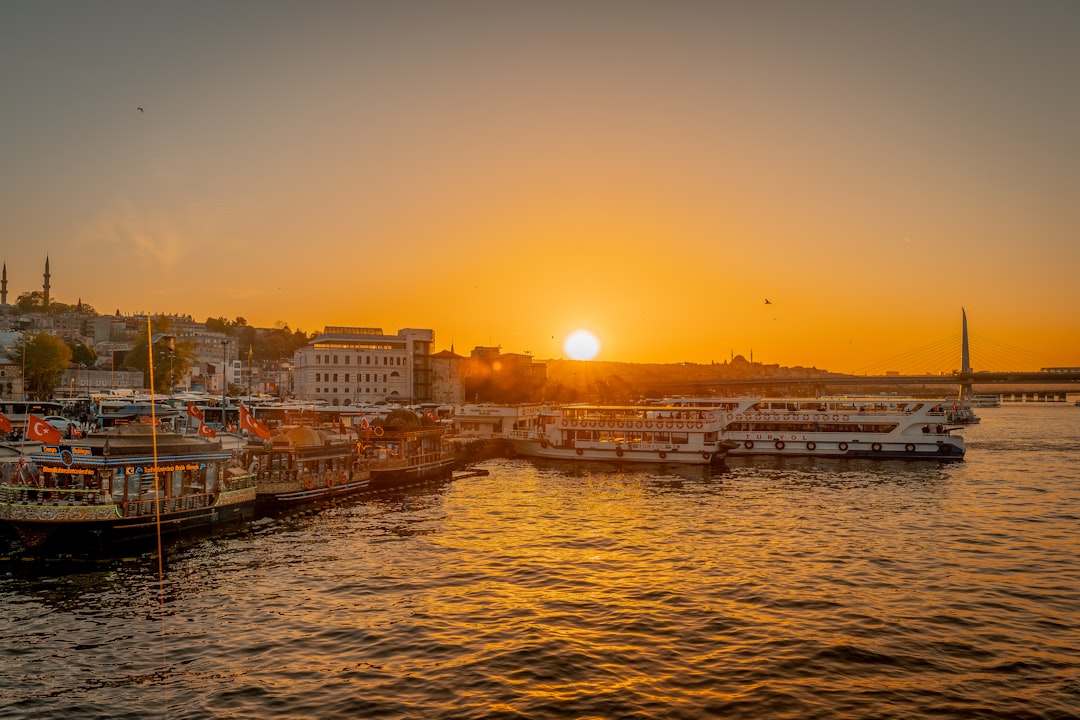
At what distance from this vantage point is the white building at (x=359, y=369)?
115062mm

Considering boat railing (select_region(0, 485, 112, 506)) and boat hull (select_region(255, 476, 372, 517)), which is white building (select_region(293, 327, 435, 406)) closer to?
boat hull (select_region(255, 476, 372, 517))

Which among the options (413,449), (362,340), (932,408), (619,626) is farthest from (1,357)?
(932,408)

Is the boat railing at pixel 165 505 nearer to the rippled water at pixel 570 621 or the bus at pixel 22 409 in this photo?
the rippled water at pixel 570 621

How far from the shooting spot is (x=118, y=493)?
33.3 meters

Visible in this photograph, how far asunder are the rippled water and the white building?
81024mm

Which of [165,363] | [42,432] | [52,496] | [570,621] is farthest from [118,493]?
[165,363]

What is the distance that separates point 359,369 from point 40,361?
1843 inches

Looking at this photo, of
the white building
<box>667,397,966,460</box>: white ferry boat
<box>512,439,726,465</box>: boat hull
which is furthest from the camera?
the white building

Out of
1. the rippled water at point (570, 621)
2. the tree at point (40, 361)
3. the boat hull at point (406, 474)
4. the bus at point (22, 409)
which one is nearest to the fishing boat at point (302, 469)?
the boat hull at point (406, 474)

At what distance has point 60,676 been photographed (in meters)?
17.0

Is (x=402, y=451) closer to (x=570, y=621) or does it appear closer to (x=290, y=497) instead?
(x=290, y=497)

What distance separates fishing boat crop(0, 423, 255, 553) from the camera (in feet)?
93.6

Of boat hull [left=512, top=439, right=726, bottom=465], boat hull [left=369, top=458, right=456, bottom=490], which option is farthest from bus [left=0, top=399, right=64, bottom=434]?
boat hull [left=512, top=439, right=726, bottom=465]

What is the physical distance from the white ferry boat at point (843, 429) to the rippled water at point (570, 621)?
3004cm
